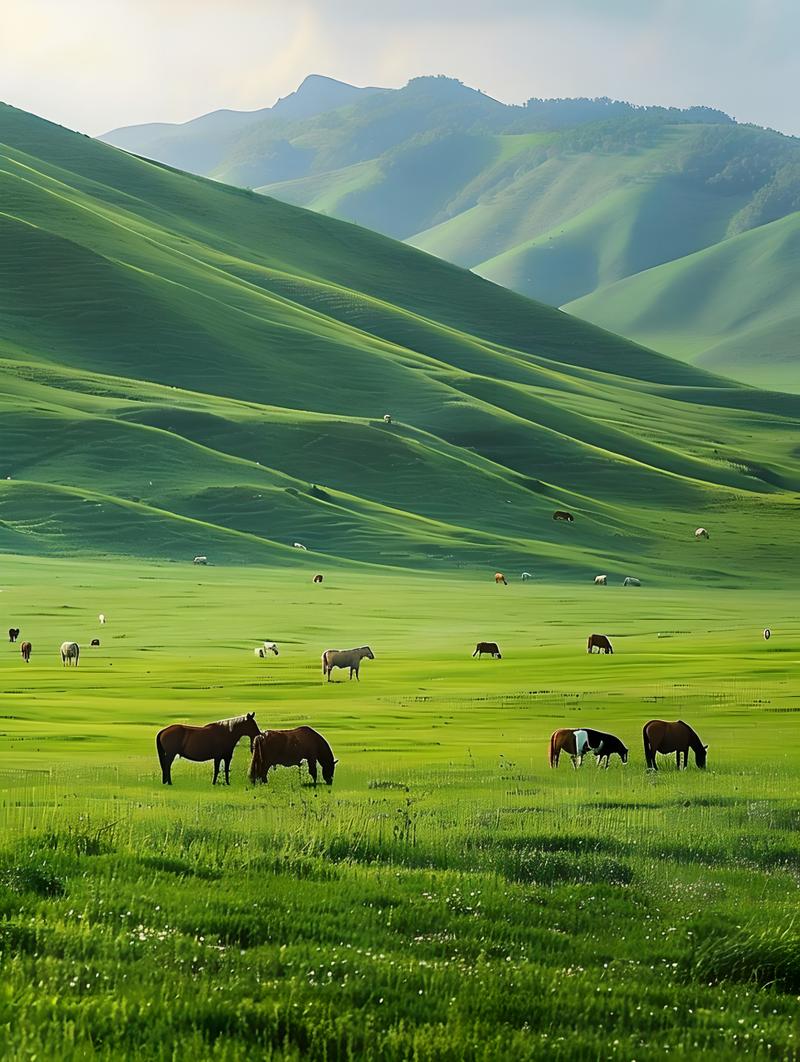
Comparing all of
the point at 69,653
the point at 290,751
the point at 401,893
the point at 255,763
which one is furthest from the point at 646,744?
the point at 69,653

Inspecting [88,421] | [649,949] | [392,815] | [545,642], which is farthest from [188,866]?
[88,421]

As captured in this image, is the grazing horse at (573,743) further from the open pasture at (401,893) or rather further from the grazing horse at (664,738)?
the grazing horse at (664,738)

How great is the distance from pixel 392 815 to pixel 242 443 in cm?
16815

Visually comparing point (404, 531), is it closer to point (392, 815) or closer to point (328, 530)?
point (328, 530)

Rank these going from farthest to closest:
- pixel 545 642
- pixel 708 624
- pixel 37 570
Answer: pixel 37 570, pixel 708 624, pixel 545 642

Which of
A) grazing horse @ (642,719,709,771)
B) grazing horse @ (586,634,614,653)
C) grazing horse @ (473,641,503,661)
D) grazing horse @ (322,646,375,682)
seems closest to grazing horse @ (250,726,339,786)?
grazing horse @ (642,719,709,771)

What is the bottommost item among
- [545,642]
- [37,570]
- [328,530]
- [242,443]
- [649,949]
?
[649,949]

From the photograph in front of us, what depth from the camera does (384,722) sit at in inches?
1588

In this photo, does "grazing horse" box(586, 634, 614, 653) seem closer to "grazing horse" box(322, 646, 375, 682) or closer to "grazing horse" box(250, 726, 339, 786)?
"grazing horse" box(322, 646, 375, 682)

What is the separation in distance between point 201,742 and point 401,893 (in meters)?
13.7

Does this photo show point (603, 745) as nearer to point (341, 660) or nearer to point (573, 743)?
point (573, 743)

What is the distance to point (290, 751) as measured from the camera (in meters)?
26.4

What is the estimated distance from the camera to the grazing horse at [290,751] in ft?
86.0

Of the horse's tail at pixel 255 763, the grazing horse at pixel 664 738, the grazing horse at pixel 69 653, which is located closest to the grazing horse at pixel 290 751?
the horse's tail at pixel 255 763
